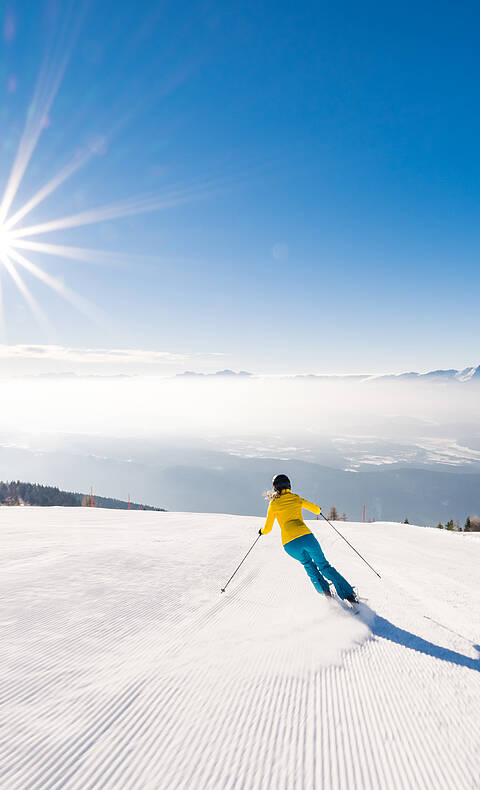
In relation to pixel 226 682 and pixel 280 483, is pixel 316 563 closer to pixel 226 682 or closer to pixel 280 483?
pixel 280 483

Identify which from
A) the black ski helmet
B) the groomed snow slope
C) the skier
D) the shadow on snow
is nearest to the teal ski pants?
the skier

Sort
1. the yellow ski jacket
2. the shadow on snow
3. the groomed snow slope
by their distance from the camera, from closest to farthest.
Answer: the groomed snow slope, the shadow on snow, the yellow ski jacket

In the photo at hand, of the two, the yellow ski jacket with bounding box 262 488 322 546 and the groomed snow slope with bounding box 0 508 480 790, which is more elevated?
the yellow ski jacket with bounding box 262 488 322 546

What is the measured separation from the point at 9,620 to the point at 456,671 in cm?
482

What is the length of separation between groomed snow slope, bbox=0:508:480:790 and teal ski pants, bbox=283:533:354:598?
312mm

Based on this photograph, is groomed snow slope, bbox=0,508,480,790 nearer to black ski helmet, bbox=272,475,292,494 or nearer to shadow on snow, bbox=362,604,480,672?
shadow on snow, bbox=362,604,480,672

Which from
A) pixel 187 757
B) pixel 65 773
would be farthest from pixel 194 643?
pixel 65 773

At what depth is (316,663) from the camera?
333 centimetres

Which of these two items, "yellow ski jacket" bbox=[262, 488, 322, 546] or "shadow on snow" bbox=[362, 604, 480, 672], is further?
"yellow ski jacket" bbox=[262, 488, 322, 546]

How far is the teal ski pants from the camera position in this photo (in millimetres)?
5043

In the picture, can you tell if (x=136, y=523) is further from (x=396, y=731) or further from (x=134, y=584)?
(x=396, y=731)

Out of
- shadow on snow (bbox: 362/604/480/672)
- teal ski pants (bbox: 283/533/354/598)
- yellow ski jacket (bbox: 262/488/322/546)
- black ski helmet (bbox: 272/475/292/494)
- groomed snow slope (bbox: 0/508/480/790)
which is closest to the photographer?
groomed snow slope (bbox: 0/508/480/790)

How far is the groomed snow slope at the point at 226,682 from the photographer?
2092 mm

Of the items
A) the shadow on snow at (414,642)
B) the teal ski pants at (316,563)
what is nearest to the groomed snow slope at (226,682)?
the shadow on snow at (414,642)
